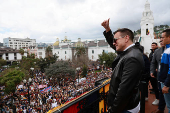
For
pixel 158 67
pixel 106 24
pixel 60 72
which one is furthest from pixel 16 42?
pixel 158 67

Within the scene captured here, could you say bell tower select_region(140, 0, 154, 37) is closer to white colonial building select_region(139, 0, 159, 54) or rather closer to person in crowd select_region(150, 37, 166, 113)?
white colonial building select_region(139, 0, 159, 54)

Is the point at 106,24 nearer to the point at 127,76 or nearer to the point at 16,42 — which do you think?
A: the point at 127,76

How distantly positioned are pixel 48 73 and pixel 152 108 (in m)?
17.4

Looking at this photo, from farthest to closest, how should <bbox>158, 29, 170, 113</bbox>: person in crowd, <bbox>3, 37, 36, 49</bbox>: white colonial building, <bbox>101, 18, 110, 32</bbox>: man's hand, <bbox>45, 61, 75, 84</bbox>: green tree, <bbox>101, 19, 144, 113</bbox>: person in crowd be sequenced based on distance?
<bbox>3, 37, 36, 49</bbox>: white colonial building → <bbox>45, 61, 75, 84</bbox>: green tree → <bbox>101, 18, 110, 32</bbox>: man's hand → <bbox>158, 29, 170, 113</bbox>: person in crowd → <bbox>101, 19, 144, 113</bbox>: person in crowd

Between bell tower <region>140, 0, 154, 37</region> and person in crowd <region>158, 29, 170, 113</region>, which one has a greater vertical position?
bell tower <region>140, 0, 154, 37</region>

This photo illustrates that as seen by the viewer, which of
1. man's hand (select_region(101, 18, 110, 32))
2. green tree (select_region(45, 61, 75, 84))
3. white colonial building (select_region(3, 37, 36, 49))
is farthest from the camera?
white colonial building (select_region(3, 37, 36, 49))

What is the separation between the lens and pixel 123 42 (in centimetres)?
177

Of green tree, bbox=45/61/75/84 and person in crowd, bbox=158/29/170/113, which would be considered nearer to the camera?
person in crowd, bbox=158/29/170/113

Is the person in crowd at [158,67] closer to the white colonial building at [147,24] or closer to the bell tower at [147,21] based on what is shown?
the white colonial building at [147,24]

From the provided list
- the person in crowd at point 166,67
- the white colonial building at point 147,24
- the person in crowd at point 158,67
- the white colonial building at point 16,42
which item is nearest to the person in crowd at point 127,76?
the person in crowd at point 166,67

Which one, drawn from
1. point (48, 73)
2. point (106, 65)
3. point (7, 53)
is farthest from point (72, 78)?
point (7, 53)

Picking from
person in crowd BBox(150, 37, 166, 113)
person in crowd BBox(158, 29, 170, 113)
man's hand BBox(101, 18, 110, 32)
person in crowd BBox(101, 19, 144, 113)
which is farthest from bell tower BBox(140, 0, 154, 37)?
person in crowd BBox(101, 19, 144, 113)

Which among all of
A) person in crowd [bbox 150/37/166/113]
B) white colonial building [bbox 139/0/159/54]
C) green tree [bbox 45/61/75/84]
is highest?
white colonial building [bbox 139/0/159/54]

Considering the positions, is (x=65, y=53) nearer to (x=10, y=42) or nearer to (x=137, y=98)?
(x=137, y=98)
